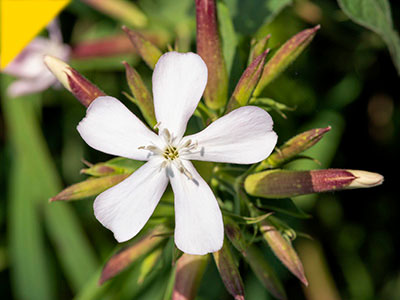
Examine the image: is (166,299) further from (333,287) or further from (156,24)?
(156,24)

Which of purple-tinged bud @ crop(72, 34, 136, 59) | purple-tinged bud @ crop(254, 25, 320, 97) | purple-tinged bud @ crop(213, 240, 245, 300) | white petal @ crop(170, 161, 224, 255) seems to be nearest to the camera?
white petal @ crop(170, 161, 224, 255)

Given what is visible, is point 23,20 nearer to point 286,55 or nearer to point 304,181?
point 286,55

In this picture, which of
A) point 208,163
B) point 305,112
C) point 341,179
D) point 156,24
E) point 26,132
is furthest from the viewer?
point 26,132

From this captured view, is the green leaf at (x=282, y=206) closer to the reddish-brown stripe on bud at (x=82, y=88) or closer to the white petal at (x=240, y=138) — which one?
the white petal at (x=240, y=138)

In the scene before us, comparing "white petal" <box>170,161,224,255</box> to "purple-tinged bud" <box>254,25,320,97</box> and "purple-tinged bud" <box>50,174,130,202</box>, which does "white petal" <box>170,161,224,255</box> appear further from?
"purple-tinged bud" <box>254,25,320,97</box>

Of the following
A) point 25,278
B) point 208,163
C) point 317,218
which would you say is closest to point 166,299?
point 208,163

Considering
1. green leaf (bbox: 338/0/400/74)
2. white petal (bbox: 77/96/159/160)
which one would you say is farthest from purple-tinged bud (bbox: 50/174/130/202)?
green leaf (bbox: 338/0/400/74)

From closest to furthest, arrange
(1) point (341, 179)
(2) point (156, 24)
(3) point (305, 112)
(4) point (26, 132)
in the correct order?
1. (1) point (341, 179)
2. (3) point (305, 112)
3. (2) point (156, 24)
4. (4) point (26, 132)
